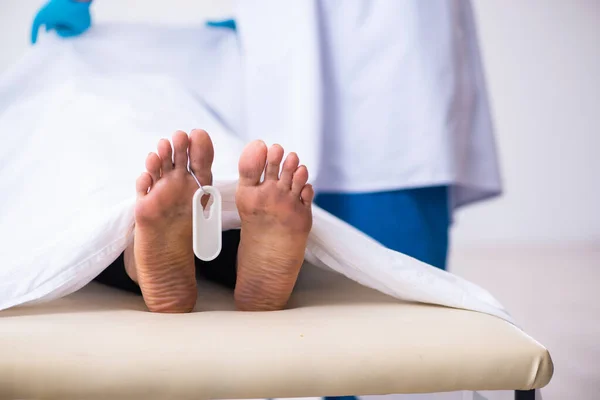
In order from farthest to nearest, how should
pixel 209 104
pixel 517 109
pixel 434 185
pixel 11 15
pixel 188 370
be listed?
pixel 517 109 < pixel 11 15 < pixel 209 104 < pixel 434 185 < pixel 188 370

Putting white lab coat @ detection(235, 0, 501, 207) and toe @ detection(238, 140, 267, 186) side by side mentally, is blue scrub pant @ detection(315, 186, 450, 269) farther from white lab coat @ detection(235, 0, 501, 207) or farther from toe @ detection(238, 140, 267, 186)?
toe @ detection(238, 140, 267, 186)

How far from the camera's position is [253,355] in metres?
0.49

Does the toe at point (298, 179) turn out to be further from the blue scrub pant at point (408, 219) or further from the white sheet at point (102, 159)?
the blue scrub pant at point (408, 219)

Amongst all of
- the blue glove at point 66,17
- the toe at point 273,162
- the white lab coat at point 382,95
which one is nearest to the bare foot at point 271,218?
the toe at point 273,162

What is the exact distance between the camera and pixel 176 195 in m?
0.58

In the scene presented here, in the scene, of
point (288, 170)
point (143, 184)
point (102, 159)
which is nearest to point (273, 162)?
point (288, 170)

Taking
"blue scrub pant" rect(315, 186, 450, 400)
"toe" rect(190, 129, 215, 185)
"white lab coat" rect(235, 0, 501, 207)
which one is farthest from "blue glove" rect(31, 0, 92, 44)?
"toe" rect(190, 129, 215, 185)

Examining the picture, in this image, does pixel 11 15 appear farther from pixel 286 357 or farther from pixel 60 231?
pixel 286 357

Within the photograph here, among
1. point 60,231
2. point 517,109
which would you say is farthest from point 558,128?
point 60,231

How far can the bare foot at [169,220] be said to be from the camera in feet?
1.90

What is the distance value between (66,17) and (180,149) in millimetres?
736

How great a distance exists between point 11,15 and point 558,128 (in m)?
2.96

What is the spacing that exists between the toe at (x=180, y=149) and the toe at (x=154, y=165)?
2 centimetres

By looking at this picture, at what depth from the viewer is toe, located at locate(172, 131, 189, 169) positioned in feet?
1.92
